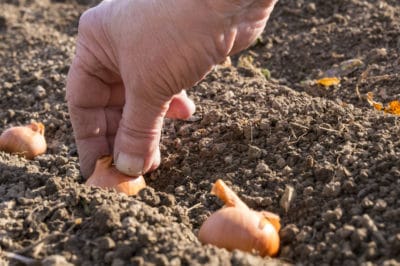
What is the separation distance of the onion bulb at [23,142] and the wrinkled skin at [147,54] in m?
0.58

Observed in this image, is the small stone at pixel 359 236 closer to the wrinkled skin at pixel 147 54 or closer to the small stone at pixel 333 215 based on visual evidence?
the small stone at pixel 333 215

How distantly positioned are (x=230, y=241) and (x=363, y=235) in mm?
400

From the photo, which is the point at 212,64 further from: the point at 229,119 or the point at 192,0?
the point at 229,119

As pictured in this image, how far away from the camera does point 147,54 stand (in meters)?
2.08

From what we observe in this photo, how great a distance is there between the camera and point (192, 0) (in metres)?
2.02

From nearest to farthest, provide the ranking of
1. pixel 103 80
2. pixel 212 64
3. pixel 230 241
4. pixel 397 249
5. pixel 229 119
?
pixel 397 249 < pixel 230 241 < pixel 212 64 < pixel 103 80 < pixel 229 119

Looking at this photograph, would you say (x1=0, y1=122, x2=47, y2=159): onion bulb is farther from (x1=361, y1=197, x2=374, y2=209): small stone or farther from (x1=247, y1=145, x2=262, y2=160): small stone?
(x1=361, y1=197, x2=374, y2=209): small stone

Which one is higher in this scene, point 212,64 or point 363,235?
point 212,64

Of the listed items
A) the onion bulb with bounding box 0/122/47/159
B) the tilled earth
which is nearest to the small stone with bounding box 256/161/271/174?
the tilled earth

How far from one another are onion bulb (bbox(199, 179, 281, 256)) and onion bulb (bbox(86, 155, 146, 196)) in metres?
0.49

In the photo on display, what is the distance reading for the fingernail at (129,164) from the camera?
7.55 feet

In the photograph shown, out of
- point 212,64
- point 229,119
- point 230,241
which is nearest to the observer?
point 230,241

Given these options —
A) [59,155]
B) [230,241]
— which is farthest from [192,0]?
[59,155]

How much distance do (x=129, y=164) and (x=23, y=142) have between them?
895 mm
